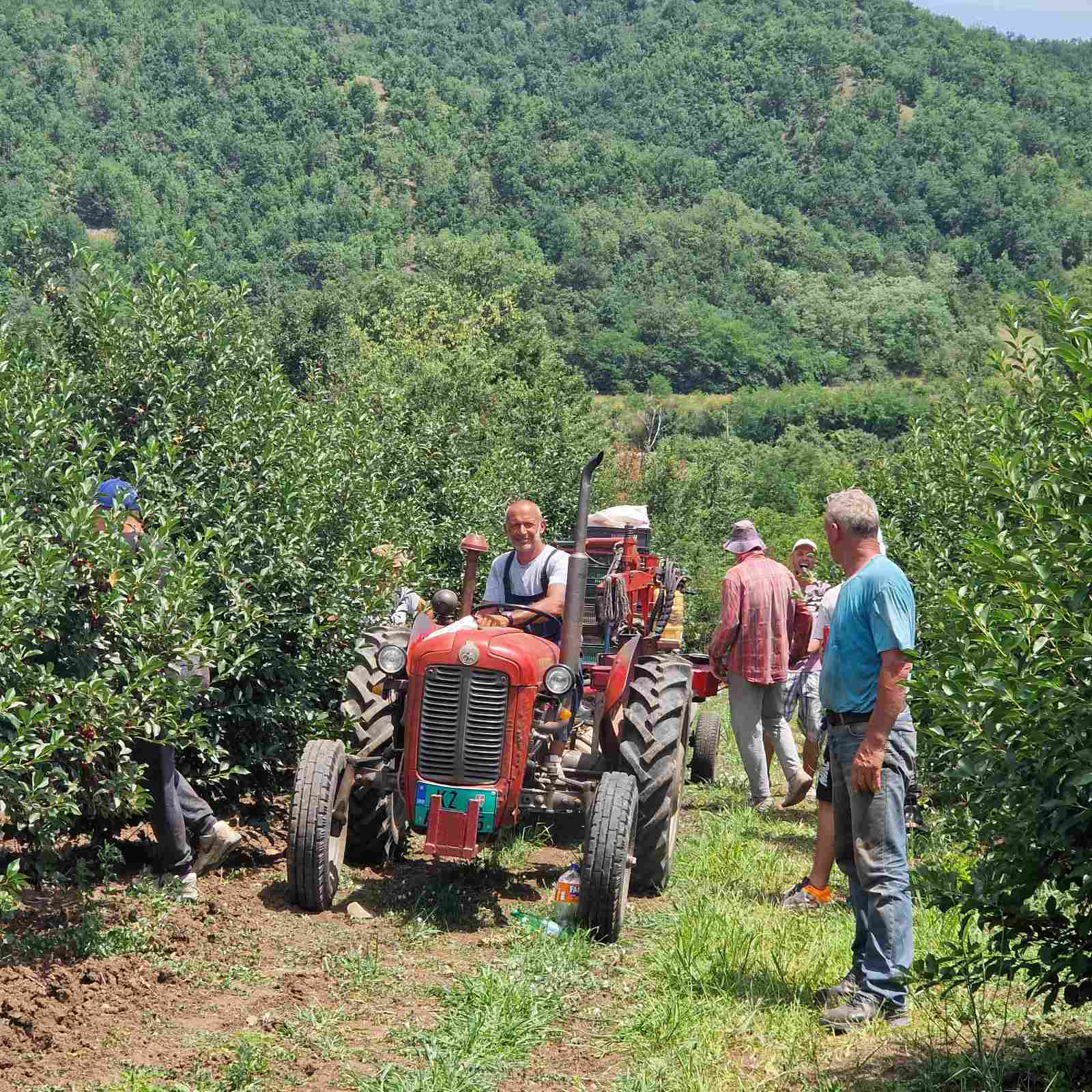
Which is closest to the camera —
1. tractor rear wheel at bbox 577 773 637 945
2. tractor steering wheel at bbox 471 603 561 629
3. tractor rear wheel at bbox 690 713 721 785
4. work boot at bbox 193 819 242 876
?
tractor rear wheel at bbox 577 773 637 945

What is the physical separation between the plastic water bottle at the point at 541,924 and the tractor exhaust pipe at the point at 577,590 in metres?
1.19

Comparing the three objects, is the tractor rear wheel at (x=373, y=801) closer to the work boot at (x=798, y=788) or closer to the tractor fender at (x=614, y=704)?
the tractor fender at (x=614, y=704)

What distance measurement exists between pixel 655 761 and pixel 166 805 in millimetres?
2360

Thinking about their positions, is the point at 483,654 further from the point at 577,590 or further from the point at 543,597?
the point at 543,597

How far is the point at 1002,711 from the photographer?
155 inches

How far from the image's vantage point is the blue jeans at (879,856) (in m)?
4.88

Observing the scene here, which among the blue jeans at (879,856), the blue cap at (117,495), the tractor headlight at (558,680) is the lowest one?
the blue jeans at (879,856)

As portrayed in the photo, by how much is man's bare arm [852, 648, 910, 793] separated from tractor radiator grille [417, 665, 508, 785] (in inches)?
77.2

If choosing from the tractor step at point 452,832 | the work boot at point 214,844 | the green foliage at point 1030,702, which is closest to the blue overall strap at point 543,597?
the tractor step at point 452,832

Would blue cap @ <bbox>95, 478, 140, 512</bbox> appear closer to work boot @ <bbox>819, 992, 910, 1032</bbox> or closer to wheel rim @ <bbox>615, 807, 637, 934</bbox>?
wheel rim @ <bbox>615, 807, 637, 934</bbox>

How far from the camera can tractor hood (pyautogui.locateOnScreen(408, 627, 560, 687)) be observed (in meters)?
6.39

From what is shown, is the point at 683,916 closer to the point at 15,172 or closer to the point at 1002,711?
the point at 1002,711

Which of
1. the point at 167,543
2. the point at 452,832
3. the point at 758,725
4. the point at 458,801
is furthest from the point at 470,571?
the point at 758,725

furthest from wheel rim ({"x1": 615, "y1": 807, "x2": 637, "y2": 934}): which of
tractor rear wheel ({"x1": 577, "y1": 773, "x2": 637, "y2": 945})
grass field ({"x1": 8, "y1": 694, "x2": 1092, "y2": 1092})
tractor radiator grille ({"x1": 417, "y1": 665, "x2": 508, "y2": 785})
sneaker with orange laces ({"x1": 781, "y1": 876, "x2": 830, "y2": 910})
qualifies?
sneaker with orange laces ({"x1": 781, "y1": 876, "x2": 830, "y2": 910})
